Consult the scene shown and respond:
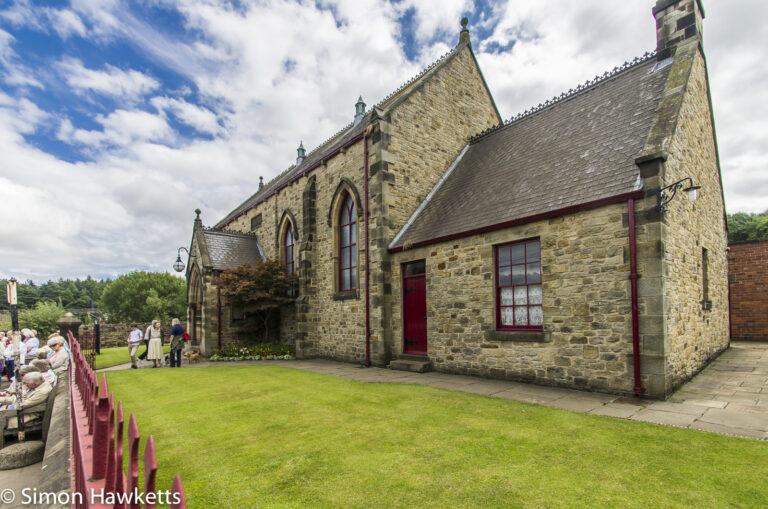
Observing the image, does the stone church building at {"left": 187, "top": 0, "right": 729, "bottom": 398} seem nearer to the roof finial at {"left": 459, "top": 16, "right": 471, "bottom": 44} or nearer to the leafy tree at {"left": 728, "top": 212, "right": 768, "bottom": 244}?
the roof finial at {"left": 459, "top": 16, "right": 471, "bottom": 44}

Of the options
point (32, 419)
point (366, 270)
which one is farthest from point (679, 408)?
point (32, 419)

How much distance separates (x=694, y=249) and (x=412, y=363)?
7.47 metres

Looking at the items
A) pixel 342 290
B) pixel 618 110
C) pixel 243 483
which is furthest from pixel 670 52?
pixel 243 483

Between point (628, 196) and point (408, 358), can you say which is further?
point (408, 358)

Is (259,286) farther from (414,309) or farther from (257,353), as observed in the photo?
(414,309)

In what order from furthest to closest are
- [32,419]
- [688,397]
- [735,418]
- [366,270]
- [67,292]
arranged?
1. [67,292]
2. [366,270]
3. [32,419]
4. [688,397]
5. [735,418]

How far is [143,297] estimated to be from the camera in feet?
179

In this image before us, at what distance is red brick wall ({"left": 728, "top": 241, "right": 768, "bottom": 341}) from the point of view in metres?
15.4

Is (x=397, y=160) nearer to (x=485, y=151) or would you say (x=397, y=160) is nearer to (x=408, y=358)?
(x=485, y=151)

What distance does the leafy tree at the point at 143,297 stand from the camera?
2077 inches

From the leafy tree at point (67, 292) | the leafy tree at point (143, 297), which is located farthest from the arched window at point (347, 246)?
the leafy tree at point (67, 292)

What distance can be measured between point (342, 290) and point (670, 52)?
1193cm

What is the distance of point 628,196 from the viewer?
7.61 m

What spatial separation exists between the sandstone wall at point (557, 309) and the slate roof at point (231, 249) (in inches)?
462
